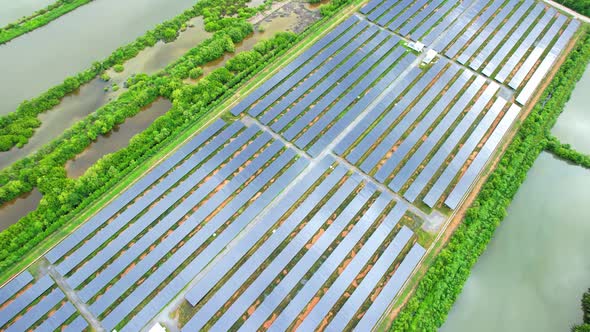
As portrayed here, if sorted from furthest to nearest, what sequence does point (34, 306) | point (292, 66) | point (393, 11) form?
point (393, 11) < point (292, 66) < point (34, 306)

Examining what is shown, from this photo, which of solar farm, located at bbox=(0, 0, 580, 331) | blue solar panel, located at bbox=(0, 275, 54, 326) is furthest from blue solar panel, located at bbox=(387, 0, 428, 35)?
blue solar panel, located at bbox=(0, 275, 54, 326)

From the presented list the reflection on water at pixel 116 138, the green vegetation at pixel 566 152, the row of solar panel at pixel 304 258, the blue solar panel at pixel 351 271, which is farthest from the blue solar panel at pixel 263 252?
the green vegetation at pixel 566 152

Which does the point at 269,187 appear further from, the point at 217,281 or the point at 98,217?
the point at 98,217

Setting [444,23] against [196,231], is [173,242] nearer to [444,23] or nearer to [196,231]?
[196,231]

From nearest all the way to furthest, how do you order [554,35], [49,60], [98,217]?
1. [98,217]
2. [49,60]
3. [554,35]

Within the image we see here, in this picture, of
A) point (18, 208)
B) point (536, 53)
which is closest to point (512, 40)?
point (536, 53)

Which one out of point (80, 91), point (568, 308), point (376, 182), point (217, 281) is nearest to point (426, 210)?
point (376, 182)
